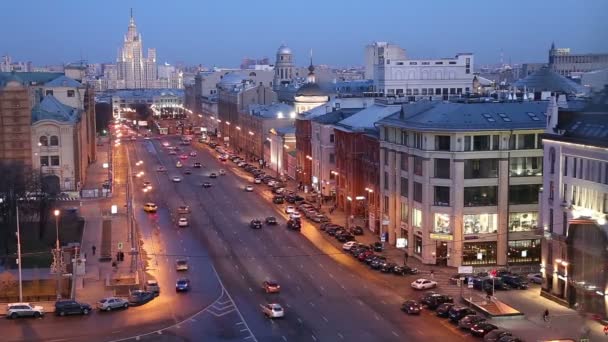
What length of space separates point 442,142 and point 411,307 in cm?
1337

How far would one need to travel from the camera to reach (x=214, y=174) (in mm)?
94312

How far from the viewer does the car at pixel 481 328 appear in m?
34.1

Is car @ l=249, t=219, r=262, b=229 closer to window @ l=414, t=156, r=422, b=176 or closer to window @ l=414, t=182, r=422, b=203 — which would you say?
window @ l=414, t=182, r=422, b=203

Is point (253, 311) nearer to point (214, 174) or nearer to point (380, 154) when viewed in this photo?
point (380, 154)

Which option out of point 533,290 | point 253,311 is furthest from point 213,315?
point 533,290

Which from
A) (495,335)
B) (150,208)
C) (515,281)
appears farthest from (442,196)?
(150,208)

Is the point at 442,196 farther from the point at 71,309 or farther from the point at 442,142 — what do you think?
the point at 71,309

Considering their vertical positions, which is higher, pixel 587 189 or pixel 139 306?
pixel 587 189

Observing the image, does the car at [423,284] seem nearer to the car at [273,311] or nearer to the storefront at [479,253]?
the storefront at [479,253]

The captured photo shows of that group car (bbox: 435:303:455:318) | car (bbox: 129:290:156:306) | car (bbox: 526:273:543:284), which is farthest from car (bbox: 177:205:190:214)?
car (bbox: 435:303:455:318)

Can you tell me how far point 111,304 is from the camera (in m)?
39.3

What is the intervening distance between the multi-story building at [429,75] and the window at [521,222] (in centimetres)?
7397

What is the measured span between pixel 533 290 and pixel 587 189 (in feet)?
22.1

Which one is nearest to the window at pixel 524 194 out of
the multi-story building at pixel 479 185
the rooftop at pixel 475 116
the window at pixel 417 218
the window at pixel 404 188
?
the multi-story building at pixel 479 185
